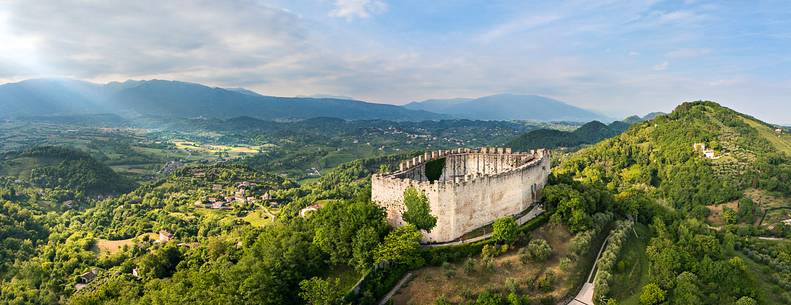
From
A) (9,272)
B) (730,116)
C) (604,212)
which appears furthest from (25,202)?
(730,116)

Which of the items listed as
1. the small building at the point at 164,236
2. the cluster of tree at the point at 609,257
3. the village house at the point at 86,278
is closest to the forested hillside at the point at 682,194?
the cluster of tree at the point at 609,257

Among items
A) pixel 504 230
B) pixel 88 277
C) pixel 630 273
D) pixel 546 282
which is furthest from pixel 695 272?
pixel 88 277

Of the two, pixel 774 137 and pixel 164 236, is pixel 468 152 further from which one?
pixel 774 137

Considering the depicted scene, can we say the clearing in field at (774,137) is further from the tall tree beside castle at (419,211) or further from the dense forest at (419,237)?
the tall tree beside castle at (419,211)

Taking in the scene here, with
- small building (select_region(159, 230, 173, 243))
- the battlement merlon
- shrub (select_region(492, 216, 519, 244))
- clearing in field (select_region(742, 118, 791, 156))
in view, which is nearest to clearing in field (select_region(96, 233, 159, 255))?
small building (select_region(159, 230, 173, 243))

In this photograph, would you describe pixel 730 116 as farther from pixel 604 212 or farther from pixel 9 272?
pixel 9 272

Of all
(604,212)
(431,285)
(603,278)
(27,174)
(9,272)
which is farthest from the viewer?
(27,174)
